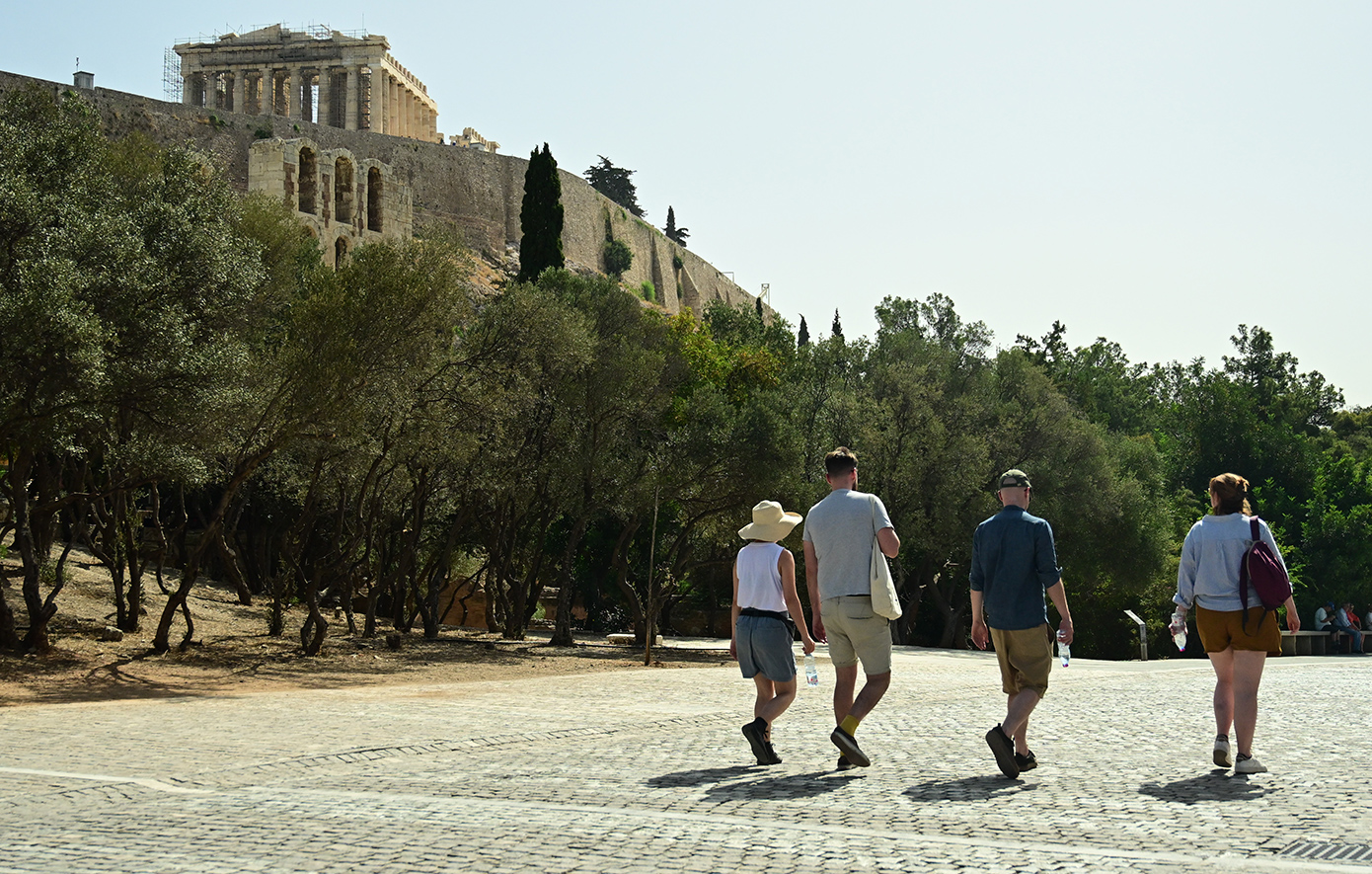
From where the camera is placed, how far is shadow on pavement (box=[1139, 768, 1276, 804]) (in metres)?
6.29

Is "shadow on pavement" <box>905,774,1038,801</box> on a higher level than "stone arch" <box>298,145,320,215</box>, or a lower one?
lower

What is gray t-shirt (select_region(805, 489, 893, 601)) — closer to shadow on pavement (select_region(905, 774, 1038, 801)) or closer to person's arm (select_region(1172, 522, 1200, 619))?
shadow on pavement (select_region(905, 774, 1038, 801))

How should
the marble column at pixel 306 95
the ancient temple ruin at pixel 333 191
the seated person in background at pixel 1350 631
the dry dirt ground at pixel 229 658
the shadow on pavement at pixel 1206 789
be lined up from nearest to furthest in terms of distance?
the shadow on pavement at pixel 1206 789
the dry dirt ground at pixel 229 658
the seated person in background at pixel 1350 631
the ancient temple ruin at pixel 333 191
the marble column at pixel 306 95

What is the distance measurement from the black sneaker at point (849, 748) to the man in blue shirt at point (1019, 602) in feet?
2.33

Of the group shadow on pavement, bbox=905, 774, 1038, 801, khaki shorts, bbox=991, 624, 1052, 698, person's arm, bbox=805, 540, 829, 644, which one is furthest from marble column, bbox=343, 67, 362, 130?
shadow on pavement, bbox=905, 774, 1038, 801

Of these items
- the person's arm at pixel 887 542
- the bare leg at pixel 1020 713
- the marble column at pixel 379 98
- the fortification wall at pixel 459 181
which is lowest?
the bare leg at pixel 1020 713

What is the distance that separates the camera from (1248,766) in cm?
706

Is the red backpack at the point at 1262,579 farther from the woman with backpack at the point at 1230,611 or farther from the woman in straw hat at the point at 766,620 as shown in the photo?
the woman in straw hat at the point at 766,620

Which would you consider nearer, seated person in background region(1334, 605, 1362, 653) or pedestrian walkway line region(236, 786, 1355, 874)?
pedestrian walkway line region(236, 786, 1355, 874)

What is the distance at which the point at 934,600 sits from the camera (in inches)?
1539

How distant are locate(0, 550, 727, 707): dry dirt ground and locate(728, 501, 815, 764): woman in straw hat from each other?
8898mm

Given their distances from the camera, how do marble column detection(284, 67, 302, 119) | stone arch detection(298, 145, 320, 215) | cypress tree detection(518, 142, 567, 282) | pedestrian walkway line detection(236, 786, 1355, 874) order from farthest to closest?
marble column detection(284, 67, 302, 119) → stone arch detection(298, 145, 320, 215) → cypress tree detection(518, 142, 567, 282) → pedestrian walkway line detection(236, 786, 1355, 874)

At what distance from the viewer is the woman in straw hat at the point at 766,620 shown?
7539 millimetres

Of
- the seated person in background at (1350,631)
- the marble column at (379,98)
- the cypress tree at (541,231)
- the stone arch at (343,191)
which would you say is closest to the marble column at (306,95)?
the marble column at (379,98)
